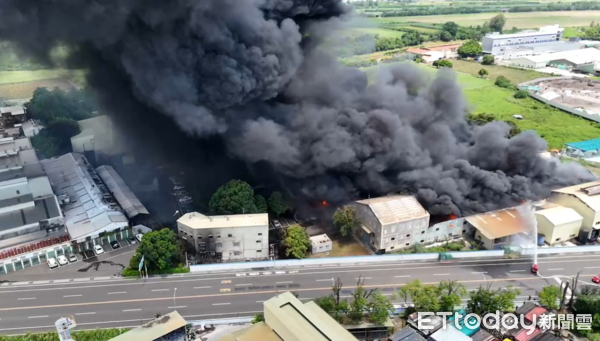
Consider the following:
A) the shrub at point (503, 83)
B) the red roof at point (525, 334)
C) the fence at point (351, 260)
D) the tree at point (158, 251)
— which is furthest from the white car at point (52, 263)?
the shrub at point (503, 83)

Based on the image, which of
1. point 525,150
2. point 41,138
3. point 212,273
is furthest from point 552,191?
point 41,138

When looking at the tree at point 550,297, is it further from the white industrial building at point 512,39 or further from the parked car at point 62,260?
the white industrial building at point 512,39

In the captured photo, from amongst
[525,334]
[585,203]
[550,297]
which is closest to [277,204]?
[525,334]

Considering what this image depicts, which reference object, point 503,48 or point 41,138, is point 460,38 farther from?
point 41,138

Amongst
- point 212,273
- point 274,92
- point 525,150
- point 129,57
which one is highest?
point 129,57

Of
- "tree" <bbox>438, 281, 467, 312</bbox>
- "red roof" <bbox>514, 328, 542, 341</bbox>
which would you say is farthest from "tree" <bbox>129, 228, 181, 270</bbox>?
"red roof" <bbox>514, 328, 542, 341</bbox>
